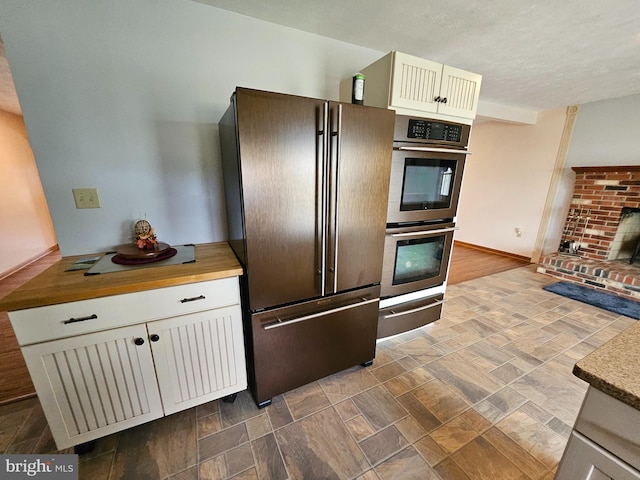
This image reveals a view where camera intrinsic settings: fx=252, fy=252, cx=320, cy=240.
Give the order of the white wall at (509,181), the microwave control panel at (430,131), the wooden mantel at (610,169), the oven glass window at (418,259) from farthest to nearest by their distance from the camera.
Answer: the white wall at (509,181), the wooden mantel at (610,169), the oven glass window at (418,259), the microwave control panel at (430,131)

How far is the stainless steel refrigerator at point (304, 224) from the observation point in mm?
1203

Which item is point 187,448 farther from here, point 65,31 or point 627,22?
point 627,22

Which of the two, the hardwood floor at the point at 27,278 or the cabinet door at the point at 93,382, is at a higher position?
the cabinet door at the point at 93,382

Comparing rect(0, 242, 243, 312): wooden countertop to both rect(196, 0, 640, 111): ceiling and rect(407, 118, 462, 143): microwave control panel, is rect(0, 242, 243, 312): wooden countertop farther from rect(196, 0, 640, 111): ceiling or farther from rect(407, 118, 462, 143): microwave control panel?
rect(196, 0, 640, 111): ceiling

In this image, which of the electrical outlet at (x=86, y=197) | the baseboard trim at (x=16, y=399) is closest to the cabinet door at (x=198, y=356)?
the electrical outlet at (x=86, y=197)

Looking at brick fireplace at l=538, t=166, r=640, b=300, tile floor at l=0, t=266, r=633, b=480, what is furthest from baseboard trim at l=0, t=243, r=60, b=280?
brick fireplace at l=538, t=166, r=640, b=300

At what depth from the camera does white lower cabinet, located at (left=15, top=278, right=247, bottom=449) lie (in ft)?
3.59

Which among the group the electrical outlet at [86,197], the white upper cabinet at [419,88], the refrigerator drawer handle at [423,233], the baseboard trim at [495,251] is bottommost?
the baseboard trim at [495,251]

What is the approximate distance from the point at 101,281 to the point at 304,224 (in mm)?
973

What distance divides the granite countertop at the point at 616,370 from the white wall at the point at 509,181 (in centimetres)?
443

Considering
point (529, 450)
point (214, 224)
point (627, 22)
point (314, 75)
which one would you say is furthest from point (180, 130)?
point (627, 22)

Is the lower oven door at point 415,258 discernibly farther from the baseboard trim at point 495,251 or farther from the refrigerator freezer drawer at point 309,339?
the baseboard trim at point 495,251

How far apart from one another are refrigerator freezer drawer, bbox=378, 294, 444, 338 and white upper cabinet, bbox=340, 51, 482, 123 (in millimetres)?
1457

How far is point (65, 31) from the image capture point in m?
1.29
